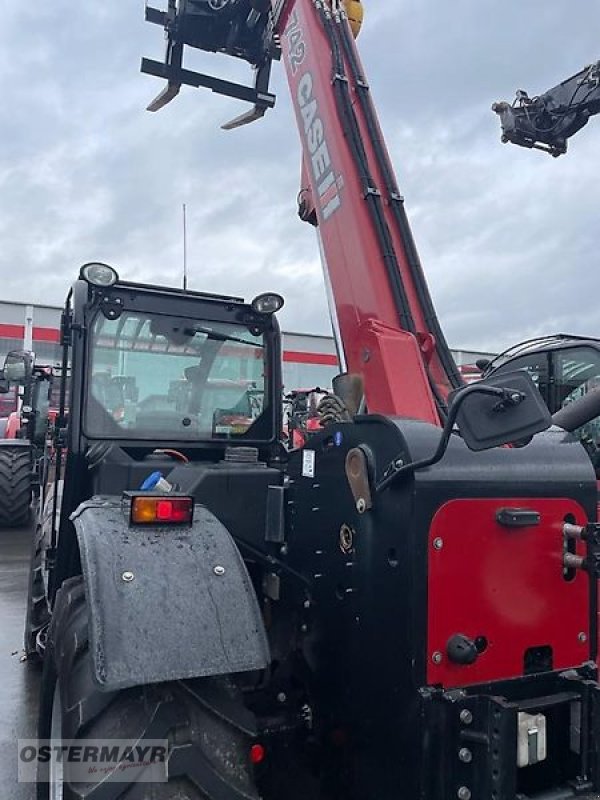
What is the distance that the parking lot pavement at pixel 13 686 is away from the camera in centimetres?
348

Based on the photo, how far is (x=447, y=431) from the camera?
196cm

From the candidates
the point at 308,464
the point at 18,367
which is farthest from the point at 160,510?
the point at 18,367

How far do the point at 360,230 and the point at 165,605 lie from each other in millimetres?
1846

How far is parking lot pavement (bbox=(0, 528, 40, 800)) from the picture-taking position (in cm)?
348

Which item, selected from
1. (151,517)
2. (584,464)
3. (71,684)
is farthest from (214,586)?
(584,464)

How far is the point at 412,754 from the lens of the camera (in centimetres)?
206

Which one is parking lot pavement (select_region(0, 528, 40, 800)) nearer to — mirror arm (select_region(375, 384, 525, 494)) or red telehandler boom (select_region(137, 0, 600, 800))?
red telehandler boom (select_region(137, 0, 600, 800))

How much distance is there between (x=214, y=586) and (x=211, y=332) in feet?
5.82

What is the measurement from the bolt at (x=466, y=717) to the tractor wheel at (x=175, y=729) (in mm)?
619

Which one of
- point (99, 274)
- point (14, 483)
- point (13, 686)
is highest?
point (99, 274)

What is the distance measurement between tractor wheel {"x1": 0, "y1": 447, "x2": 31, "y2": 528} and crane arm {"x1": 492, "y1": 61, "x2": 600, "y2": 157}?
287 inches

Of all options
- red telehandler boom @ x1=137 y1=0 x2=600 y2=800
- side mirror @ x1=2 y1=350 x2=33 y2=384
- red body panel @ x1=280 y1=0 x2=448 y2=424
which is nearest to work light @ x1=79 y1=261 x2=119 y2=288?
red body panel @ x1=280 y1=0 x2=448 y2=424

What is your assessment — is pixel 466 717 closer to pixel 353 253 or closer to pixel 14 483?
pixel 353 253

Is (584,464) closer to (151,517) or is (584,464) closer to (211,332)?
(151,517)
